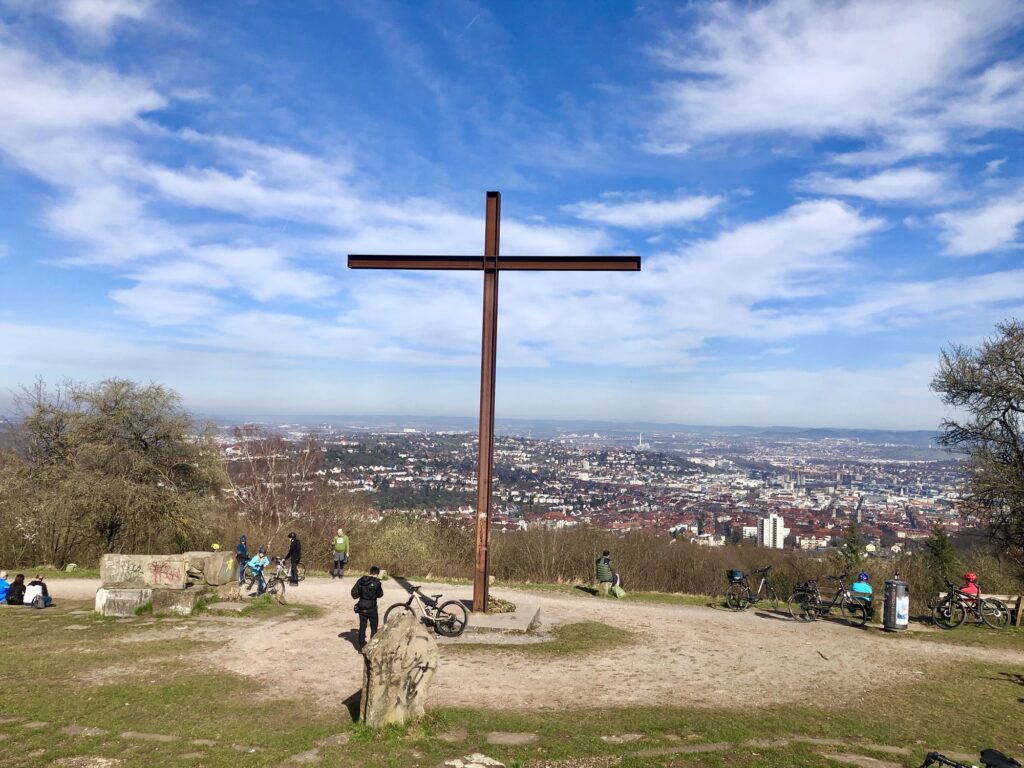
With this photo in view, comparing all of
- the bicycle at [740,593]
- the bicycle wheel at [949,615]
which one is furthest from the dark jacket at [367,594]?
Answer: the bicycle wheel at [949,615]

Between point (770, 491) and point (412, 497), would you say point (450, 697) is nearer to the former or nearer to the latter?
point (412, 497)

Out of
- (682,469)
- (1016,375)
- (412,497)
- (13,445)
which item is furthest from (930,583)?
(682,469)

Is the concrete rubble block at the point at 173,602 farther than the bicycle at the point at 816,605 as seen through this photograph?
No

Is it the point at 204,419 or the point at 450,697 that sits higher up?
the point at 204,419

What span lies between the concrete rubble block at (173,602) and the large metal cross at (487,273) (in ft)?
20.4

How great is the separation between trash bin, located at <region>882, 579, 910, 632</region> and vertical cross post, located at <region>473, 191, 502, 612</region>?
9147 mm

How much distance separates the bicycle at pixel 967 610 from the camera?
14.9 m

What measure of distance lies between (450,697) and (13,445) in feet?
81.1

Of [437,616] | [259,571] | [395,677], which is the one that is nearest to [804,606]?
[437,616]

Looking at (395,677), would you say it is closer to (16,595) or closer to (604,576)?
(604,576)

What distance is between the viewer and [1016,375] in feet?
63.5

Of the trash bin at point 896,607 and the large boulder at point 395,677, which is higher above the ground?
the large boulder at point 395,677

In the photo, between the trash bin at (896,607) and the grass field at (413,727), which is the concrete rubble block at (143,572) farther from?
the trash bin at (896,607)

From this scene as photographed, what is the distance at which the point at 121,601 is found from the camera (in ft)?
44.3
